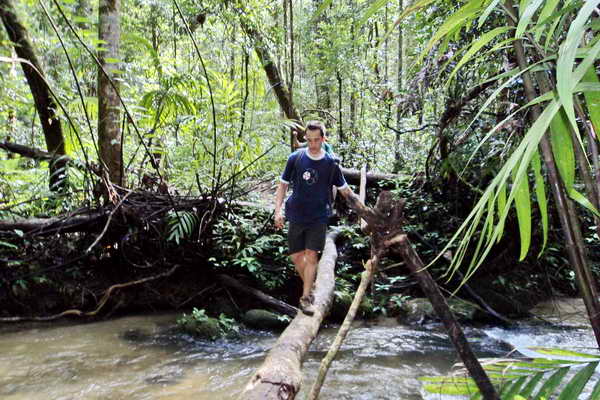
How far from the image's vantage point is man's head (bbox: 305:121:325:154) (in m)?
4.16

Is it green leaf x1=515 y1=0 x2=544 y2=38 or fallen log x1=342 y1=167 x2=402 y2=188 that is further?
fallen log x1=342 y1=167 x2=402 y2=188

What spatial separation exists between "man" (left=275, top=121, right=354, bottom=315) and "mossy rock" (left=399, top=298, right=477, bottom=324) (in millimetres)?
2467

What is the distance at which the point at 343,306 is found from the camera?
20.0 ft

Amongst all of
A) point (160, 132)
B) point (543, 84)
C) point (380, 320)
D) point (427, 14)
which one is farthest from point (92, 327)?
point (427, 14)

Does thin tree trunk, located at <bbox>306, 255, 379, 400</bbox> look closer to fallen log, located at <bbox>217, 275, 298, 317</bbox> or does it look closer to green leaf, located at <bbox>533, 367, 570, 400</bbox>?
green leaf, located at <bbox>533, 367, 570, 400</bbox>

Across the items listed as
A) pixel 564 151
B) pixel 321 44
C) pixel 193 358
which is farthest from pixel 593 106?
pixel 321 44

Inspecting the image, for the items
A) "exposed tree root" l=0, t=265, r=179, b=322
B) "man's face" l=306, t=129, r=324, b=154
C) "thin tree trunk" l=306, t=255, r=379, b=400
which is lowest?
"exposed tree root" l=0, t=265, r=179, b=322

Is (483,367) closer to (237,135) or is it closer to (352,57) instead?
(237,135)

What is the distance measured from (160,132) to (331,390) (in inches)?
174

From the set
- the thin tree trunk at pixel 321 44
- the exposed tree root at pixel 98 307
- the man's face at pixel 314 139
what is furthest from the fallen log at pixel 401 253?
the thin tree trunk at pixel 321 44

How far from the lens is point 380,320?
6.23 meters

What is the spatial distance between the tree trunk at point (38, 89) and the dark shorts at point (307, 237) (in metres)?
3.46

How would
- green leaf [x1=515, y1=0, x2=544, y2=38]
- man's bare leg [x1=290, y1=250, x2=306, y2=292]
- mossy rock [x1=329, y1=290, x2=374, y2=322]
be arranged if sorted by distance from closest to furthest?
green leaf [x1=515, y1=0, x2=544, y2=38] < man's bare leg [x1=290, y1=250, x2=306, y2=292] < mossy rock [x1=329, y1=290, x2=374, y2=322]

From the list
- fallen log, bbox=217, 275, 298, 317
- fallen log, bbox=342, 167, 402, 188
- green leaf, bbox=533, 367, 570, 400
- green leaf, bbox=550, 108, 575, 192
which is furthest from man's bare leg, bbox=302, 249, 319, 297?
fallen log, bbox=342, 167, 402, 188
